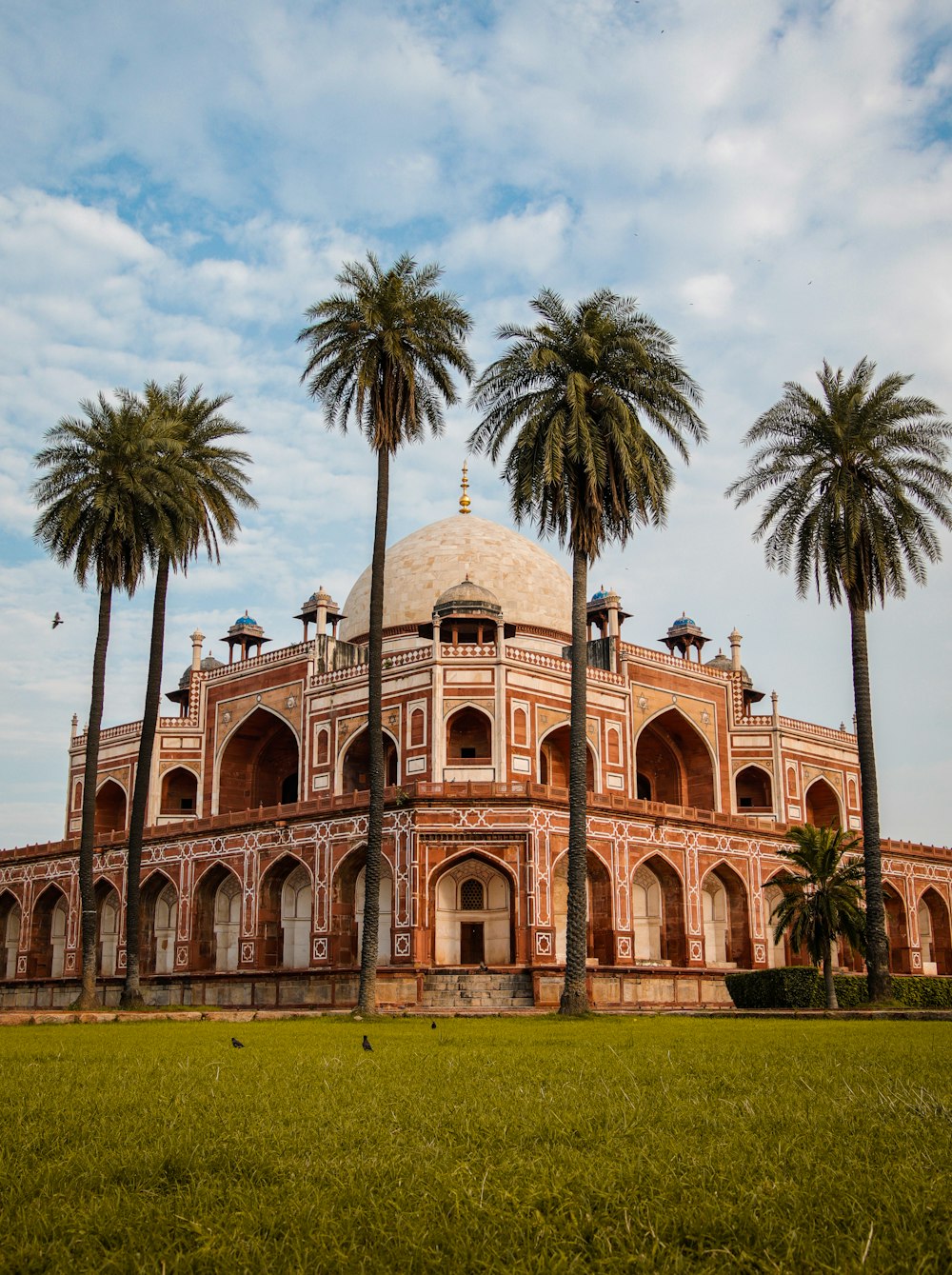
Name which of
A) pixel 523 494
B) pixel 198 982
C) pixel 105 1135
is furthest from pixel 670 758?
pixel 105 1135

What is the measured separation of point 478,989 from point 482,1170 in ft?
93.7

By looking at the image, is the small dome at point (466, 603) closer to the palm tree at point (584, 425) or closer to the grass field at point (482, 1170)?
the palm tree at point (584, 425)

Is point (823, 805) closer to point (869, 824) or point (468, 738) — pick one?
point (468, 738)

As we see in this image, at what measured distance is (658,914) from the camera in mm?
40031

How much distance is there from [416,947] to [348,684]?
1413 cm

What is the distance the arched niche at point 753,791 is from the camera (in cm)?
5234

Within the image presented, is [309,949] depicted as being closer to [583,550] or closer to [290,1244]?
[583,550]

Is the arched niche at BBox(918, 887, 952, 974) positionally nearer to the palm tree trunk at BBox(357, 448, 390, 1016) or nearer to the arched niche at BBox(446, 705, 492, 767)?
the arched niche at BBox(446, 705, 492, 767)

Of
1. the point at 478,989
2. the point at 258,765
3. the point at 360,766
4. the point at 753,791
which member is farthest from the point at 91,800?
the point at 753,791

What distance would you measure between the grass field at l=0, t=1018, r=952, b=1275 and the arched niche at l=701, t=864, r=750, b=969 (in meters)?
33.3

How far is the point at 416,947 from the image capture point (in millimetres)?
34094

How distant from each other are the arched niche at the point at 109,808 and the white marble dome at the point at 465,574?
40.3ft

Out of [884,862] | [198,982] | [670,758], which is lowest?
[198,982]

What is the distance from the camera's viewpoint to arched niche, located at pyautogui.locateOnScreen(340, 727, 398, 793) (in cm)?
4566
